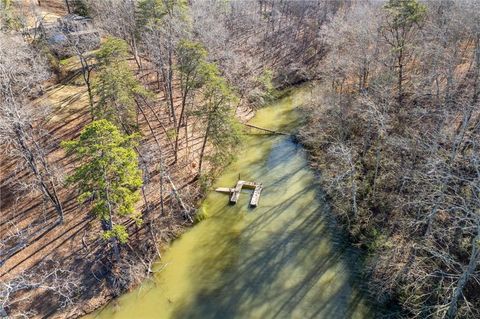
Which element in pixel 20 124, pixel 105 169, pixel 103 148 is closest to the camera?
pixel 103 148

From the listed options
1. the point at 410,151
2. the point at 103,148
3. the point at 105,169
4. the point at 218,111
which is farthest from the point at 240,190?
the point at 103,148

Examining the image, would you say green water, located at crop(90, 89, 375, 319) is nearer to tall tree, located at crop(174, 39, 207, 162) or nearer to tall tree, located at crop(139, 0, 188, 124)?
tall tree, located at crop(174, 39, 207, 162)

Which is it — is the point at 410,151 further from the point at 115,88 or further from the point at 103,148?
the point at 115,88

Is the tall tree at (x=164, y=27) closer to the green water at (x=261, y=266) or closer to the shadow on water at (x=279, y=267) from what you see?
the green water at (x=261, y=266)

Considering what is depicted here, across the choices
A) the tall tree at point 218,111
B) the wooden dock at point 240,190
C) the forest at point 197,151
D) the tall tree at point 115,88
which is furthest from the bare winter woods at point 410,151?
the tall tree at point 115,88

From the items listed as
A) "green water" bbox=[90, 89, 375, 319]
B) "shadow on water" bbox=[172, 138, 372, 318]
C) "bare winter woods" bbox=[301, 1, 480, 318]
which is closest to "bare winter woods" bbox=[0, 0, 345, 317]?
"green water" bbox=[90, 89, 375, 319]

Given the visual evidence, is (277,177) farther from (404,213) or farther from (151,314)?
(151,314)
